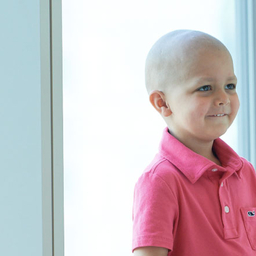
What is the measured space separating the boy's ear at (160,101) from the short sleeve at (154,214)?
0.53ft

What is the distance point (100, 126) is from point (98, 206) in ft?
0.66

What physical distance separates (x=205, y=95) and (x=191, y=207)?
0.25m

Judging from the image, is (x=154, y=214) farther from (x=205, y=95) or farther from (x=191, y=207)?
(x=205, y=95)

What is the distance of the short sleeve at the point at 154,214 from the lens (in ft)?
2.86

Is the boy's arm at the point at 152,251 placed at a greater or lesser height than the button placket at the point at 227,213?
lesser

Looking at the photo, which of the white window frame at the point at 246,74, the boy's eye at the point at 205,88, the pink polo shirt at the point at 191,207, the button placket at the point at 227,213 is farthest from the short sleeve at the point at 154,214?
the white window frame at the point at 246,74

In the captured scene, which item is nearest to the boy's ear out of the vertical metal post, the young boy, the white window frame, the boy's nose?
the young boy

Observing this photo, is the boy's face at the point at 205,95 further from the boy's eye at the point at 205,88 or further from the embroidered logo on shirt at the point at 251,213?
the embroidered logo on shirt at the point at 251,213

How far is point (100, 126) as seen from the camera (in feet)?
3.59

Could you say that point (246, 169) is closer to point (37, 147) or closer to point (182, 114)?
point (182, 114)

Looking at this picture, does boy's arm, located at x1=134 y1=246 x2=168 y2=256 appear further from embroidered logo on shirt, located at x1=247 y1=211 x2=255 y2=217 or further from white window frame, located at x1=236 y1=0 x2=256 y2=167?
white window frame, located at x1=236 y1=0 x2=256 y2=167

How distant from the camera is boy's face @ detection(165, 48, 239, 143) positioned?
0.95m

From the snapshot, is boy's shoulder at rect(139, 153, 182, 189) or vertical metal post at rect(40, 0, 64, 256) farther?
boy's shoulder at rect(139, 153, 182, 189)

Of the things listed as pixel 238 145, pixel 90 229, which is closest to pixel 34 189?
pixel 90 229
